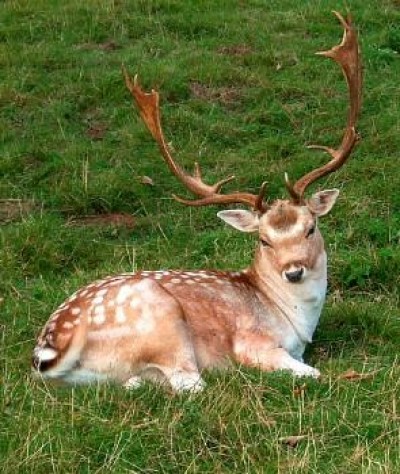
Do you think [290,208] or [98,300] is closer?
[98,300]

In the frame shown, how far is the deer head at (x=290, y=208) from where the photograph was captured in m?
6.41

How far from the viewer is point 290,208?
21.4 ft

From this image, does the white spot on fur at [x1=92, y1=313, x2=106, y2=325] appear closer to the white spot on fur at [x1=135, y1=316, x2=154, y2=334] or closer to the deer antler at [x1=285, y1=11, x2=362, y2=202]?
the white spot on fur at [x1=135, y1=316, x2=154, y2=334]

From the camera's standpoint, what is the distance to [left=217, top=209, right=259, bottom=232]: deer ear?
6672mm

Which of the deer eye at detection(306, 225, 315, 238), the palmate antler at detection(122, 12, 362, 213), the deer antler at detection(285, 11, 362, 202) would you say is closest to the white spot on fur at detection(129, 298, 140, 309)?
the palmate antler at detection(122, 12, 362, 213)

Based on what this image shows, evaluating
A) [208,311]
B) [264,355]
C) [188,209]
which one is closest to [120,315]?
[208,311]

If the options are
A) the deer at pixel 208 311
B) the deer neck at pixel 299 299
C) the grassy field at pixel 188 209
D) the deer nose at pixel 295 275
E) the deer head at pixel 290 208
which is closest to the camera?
the grassy field at pixel 188 209

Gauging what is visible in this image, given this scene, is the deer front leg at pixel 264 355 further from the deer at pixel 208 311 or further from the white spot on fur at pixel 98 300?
the white spot on fur at pixel 98 300

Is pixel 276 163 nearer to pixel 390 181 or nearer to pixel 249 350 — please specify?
pixel 390 181

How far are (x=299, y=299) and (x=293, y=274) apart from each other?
0.29 m

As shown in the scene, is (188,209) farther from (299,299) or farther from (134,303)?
(134,303)

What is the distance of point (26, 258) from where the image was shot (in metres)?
8.16

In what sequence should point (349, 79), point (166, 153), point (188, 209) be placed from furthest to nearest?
point (188, 209), point (349, 79), point (166, 153)

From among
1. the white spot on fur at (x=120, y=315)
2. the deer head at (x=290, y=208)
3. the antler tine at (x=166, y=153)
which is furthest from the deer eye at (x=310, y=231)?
the white spot on fur at (x=120, y=315)
